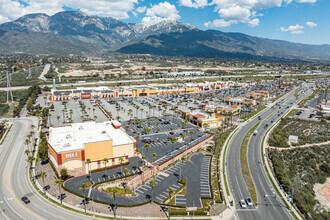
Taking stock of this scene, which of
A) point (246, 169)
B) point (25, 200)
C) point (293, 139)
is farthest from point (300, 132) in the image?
point (25, 200)

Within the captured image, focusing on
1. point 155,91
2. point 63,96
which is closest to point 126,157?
point 63,96

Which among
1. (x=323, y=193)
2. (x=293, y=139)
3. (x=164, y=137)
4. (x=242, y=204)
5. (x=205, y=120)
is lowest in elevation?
(x=323, y=193)

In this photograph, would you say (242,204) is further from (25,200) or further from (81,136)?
(81,136)

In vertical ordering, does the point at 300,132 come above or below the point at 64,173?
above

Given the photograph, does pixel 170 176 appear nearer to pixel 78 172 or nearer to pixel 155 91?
pixel 78 172

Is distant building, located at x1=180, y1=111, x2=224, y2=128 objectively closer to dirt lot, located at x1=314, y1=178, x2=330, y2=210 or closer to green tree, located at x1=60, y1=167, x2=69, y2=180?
dirt lot, located at x1=314, y1=178, x2=330, y2=210

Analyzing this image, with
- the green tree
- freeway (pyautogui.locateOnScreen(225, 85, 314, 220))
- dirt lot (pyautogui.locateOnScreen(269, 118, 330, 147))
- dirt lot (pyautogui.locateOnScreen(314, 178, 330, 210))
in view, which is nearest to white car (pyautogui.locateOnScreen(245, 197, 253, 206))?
freeway (pyautogui.locateOnScreen(225, 85, 314, 220))

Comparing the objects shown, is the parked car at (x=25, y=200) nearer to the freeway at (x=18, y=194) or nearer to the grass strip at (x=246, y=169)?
the freeway at (x=18, y=194)
